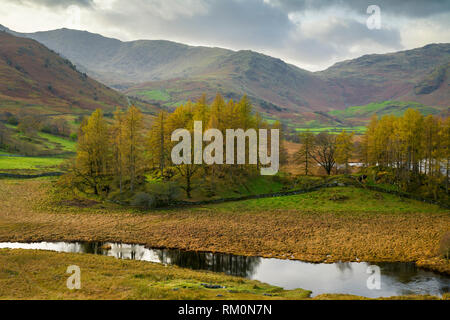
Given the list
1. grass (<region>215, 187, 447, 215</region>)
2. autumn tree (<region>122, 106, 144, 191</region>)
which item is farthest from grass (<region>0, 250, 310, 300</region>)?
autumn tree (<region>122, 106, 144, 191</region>)

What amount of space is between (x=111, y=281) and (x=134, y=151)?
34.0 metres

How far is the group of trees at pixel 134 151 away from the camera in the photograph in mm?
54188

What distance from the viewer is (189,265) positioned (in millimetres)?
30047

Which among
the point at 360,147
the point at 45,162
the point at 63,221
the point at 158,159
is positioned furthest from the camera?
the point at 45,162

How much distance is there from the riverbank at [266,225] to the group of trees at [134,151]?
6.67 meters

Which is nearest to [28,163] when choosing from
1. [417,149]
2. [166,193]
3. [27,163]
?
[27,163]

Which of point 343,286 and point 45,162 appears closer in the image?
point 343,286

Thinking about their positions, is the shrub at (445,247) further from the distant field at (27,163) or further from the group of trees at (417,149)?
the distant field at (27,163)

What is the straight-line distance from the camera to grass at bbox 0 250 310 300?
64.2ft

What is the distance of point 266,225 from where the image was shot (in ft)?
138

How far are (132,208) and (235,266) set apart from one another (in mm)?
25614
